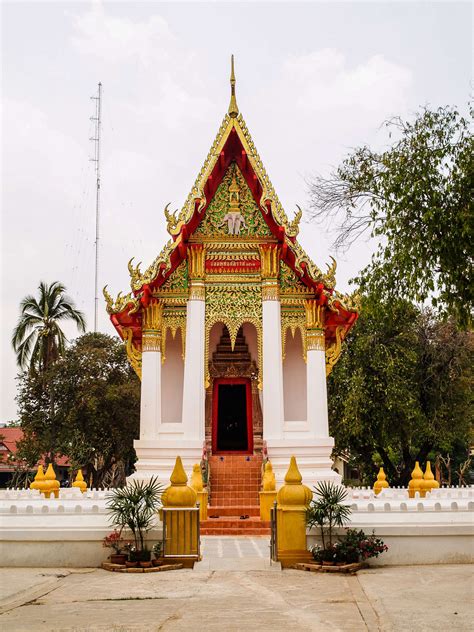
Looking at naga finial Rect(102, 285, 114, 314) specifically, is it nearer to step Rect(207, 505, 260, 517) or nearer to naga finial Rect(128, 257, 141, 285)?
naga finial Rect(128, 257, 141, 285)

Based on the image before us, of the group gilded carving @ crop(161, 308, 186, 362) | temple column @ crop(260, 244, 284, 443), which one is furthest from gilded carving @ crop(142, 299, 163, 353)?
temple column @ crop(260, 244, 284, 443)

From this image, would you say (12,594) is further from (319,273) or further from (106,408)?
(106,408)

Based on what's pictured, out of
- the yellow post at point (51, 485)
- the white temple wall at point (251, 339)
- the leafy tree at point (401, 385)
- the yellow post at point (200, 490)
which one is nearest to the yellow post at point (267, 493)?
the yellow post at point (200, 490)

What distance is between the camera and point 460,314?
29.6 feet

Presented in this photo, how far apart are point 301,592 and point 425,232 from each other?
4.35 metres

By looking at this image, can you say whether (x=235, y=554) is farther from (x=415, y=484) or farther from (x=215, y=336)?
(x=215, y=336)

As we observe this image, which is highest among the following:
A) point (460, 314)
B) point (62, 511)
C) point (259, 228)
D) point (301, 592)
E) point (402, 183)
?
point (259, 228)

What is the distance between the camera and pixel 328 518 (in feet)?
30.3

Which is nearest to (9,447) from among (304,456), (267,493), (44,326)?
(44,326)

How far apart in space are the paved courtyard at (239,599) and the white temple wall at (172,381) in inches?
294

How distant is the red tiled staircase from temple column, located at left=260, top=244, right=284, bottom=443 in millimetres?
1095

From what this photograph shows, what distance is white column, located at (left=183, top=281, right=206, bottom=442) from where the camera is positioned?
49.0ft

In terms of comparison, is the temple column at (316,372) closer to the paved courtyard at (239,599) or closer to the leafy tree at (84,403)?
the paved courtyard at (239,599)

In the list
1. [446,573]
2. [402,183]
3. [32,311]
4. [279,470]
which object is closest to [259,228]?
[279,470]
